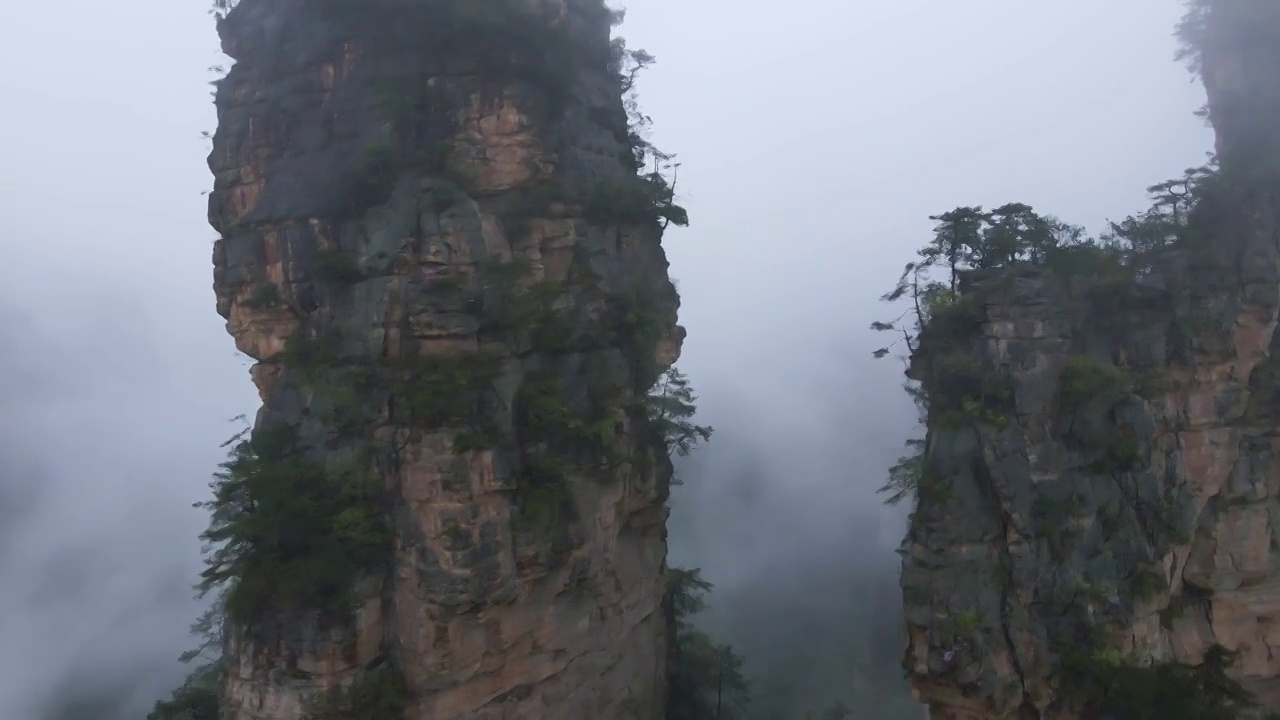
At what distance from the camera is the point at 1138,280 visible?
19922mm

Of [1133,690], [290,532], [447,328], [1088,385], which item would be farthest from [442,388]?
[1133,690]

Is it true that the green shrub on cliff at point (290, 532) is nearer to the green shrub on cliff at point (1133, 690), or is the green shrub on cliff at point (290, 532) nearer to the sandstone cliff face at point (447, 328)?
the sandstone cliff face at point (447, 328)

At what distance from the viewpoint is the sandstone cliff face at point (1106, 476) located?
17.6 m

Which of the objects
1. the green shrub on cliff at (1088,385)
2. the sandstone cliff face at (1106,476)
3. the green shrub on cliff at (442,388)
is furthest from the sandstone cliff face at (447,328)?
the green shrub on cliff at (1088,385)

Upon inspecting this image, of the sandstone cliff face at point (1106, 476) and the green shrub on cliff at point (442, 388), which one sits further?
the sandstone cliff face at point (1106, 476)

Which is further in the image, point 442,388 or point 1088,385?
point 1088,385

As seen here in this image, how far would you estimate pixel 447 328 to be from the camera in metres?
15.1

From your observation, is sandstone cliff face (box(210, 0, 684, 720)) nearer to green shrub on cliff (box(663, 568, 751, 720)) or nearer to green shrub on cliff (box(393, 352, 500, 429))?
green shrub on cliff (box(393, 352, 500, 429))

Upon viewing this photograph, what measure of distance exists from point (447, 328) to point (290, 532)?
481cm

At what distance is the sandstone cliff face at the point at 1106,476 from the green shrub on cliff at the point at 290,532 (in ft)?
41.9

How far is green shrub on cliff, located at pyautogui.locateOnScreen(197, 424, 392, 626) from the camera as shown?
13.8 m

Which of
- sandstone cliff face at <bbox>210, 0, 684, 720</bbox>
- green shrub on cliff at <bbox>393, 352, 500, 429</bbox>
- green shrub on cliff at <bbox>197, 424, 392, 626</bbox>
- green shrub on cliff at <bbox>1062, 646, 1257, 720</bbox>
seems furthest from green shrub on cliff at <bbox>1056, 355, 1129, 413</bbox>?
green shrub on cliff at <bbox>197, 424, 392, 626</bbox>

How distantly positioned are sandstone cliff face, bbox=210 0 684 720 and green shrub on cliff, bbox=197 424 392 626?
1.00ft

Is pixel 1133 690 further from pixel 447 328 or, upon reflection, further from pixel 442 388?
pixel 447 328
